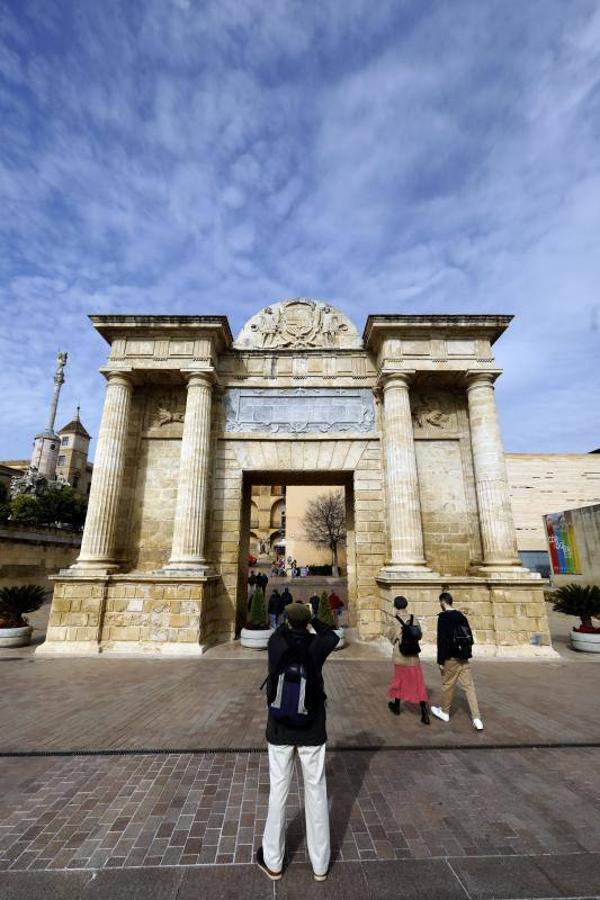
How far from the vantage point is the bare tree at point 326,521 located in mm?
39156

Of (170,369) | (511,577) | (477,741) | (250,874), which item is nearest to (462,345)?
(511,577)

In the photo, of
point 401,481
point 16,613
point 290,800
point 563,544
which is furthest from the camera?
point 563,544

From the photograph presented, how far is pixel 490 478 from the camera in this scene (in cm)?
1102

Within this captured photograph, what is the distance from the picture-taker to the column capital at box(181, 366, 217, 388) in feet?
38.4

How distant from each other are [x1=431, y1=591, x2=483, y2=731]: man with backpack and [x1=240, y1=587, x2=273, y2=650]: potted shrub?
17.2 feet

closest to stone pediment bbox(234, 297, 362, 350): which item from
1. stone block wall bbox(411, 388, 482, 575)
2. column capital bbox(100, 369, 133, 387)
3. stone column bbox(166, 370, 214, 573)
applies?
stone column bbox(166, 370, 214, 573)

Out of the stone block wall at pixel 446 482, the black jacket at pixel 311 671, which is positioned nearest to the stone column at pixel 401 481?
the stone block wall at pixel 446 482

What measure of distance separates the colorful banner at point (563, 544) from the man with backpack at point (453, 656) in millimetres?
21623

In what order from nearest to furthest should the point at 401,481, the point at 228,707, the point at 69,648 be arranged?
1. the point at 228,707
2. the point at 69,648
3. the point at 401,481

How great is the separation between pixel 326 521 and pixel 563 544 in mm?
20924

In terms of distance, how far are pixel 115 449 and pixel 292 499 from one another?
3420 cm

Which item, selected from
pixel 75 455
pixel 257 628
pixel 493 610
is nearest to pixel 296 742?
pixel 257 628

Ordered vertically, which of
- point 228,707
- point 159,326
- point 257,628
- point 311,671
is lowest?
point 228,707

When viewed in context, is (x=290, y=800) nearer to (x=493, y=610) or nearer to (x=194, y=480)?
(x=493, y=610)
